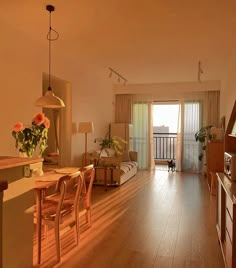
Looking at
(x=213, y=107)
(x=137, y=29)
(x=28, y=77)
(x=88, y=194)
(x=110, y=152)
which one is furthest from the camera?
(x=213, y=107)

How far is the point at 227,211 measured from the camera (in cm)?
215

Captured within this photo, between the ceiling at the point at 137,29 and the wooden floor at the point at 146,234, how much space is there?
2791 millimetres

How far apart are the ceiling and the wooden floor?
2.79 m

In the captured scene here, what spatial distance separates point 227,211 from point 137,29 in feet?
9.35

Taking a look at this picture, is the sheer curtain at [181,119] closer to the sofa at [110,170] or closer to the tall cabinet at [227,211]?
the sofa at [110,170]

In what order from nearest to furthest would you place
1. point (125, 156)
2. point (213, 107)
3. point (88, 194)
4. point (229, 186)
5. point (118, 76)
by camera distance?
point (229, 186), point (88, 194), point (118, 76), point (125, 156), point (213, 107)

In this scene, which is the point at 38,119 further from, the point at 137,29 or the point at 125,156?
the point at 125,156

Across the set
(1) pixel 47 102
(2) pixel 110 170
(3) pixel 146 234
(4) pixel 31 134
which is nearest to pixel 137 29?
(1) pixel 47 102

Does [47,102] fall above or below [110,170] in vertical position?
above

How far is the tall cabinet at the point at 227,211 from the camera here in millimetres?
1767

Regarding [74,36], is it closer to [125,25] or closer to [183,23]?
[125,25]

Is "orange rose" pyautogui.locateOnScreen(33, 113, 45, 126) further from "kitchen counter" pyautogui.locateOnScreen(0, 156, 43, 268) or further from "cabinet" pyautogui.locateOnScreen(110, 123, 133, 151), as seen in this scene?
"cabinet" pyautogui.locateOnScreen(110, 123, 133, 151)

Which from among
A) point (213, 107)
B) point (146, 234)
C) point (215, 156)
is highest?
point (213, 107)

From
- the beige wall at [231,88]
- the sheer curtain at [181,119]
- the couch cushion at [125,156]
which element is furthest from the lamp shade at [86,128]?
the sheer curtain at [181,119]
